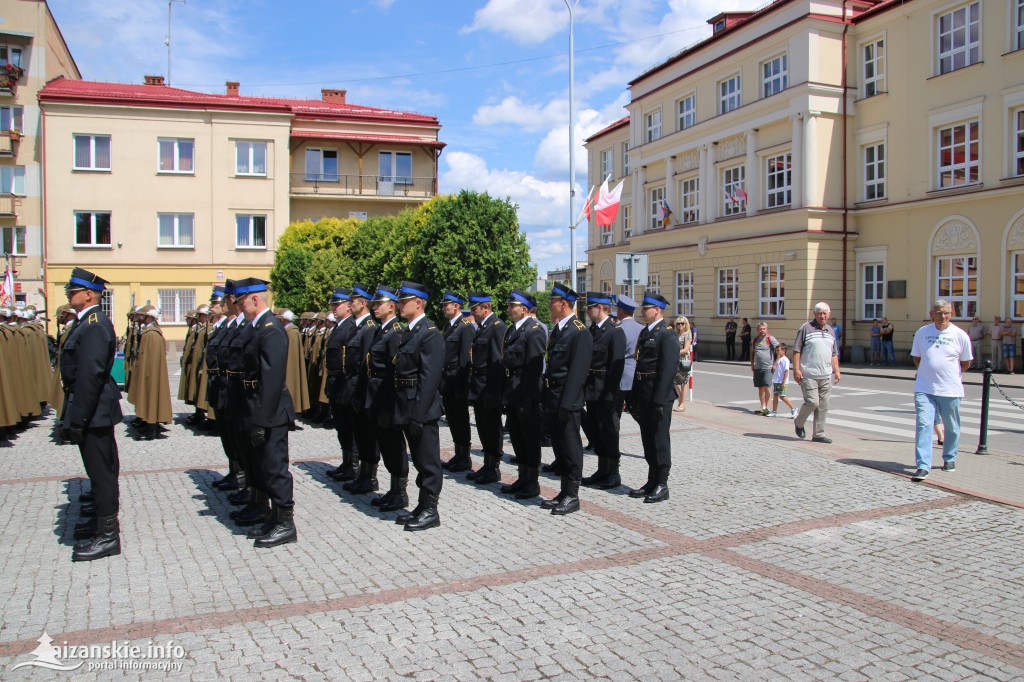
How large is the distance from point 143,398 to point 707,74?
100 feet

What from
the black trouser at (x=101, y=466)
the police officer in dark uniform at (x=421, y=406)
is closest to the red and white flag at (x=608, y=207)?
the police officer in dark uniform at (x=421, y=406)

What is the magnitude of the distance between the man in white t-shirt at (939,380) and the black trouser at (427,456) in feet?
17.5

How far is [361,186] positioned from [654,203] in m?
16.1

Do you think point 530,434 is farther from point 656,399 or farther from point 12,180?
point 12,180

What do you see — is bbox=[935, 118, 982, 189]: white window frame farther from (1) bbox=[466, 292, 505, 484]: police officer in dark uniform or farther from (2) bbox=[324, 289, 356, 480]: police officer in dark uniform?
(2) bbox=[324, 289, 356, 480]: police officer in dark uniform

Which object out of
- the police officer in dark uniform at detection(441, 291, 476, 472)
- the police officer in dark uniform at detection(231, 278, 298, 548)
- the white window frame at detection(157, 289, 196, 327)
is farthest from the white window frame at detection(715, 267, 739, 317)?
the police officer in dark uniform at detection(231, 278, 298, 548)

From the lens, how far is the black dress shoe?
7.61 meters

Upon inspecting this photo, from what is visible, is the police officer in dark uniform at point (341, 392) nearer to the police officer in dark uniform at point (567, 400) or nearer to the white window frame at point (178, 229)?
the police officer in dark uniform at point (567, 400)

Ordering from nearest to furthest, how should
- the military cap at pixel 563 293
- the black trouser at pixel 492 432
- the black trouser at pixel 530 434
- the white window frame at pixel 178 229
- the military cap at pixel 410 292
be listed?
the military cap at pixel 410 292 → the black trouser at pixel 530 434 → the military cap at pixel 563 293 → the black trouser at pixel 492 432 → the white window frame at pixel 178 229

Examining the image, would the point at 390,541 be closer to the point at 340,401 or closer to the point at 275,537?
the point at 275,537

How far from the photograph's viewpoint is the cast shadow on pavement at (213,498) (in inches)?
272

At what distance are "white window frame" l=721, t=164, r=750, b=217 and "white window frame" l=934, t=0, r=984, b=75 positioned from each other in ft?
28.0

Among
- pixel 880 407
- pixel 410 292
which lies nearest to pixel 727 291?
pixel 880 407

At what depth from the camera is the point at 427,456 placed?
684cm
